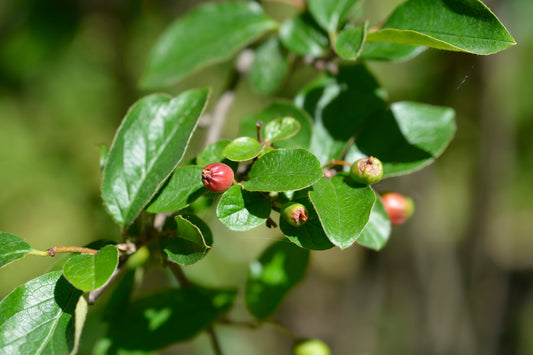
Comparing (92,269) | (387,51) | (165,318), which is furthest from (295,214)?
(165,318)

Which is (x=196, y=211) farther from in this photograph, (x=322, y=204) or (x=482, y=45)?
(x=482, y=45)

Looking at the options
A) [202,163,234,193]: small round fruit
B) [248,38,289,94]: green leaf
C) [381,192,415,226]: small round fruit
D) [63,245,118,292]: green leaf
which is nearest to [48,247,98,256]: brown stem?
[63,245,118,292]: green leaf

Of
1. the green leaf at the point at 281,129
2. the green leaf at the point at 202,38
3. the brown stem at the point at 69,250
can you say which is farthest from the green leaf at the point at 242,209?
the green leaf at the point at 202,38

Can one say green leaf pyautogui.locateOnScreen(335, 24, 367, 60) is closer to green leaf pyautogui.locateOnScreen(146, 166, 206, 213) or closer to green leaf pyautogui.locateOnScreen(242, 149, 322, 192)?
green leaf pyautogui.locateOnScreen(242, 149, 322, 192)

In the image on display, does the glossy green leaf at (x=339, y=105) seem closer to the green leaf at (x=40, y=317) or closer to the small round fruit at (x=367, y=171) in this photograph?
the small round fruit at (x=367, y=171)

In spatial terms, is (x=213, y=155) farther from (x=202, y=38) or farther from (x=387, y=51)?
(x=202, y=38)

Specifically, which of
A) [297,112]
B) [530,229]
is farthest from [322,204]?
[530,229]
